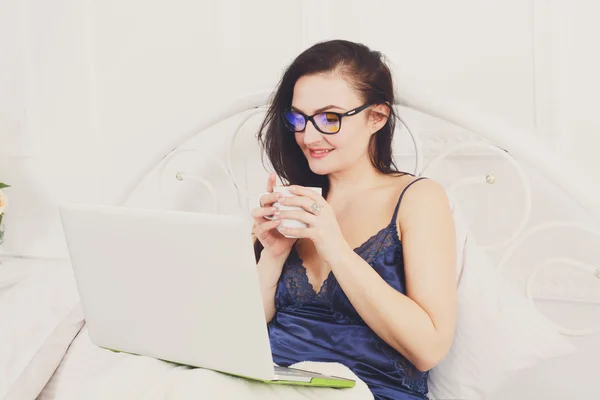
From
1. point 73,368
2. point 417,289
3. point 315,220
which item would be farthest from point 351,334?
point 73,368

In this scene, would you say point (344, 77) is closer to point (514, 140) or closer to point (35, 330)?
point (514, 140)

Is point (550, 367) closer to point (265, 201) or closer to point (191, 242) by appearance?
point (265, 201)

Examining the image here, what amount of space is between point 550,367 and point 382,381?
0.60m

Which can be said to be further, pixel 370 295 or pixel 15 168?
pixel 15 168

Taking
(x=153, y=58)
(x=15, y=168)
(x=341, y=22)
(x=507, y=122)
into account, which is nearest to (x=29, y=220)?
(x=15, y=168)

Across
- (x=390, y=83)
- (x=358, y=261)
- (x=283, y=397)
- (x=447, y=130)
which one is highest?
(x=390, y=83)

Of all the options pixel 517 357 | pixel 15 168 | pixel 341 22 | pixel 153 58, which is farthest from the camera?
pixel 15 168

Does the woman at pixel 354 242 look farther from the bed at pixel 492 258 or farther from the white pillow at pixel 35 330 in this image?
the white pillow at pixel 35 330

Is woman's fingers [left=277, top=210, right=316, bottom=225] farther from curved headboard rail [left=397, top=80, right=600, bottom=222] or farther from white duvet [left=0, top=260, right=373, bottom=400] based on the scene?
curved headboard rail [left=397, top=80, right=600, bottom=222]

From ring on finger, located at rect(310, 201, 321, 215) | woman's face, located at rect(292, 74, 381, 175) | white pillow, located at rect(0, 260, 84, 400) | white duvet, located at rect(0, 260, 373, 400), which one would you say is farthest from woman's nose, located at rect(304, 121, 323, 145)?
white pillow, located at rect(0, 260, 84, 400)

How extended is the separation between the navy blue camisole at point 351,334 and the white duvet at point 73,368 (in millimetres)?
105

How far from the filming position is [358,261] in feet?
3.93

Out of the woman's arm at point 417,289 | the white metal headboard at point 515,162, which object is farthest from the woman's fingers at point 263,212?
the white metal headboard at point 515,162

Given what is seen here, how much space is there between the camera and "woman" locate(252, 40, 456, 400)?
3.91 ft
